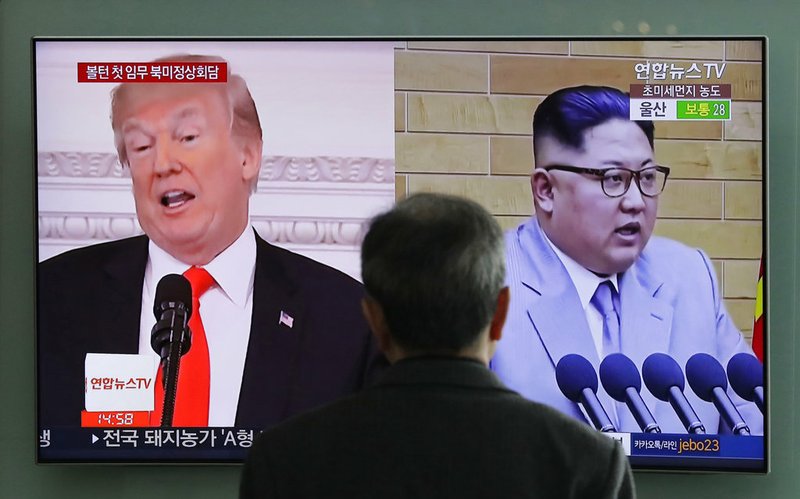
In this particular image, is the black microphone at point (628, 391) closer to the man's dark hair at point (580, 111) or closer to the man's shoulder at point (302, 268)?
the man's dark hair at point (580, 111)

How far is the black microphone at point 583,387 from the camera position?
3.16 m

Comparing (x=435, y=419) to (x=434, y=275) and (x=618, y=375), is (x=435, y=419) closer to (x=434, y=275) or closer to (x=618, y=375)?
(x=434, y=275)

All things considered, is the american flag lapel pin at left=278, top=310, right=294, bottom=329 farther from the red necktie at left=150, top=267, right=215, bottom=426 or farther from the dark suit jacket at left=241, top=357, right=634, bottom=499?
the dark suit jacket at left=241, top=357, right=634, bottom=499

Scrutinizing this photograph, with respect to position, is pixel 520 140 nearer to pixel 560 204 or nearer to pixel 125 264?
pixel 560 204

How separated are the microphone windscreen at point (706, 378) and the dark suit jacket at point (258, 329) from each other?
3.29 feet

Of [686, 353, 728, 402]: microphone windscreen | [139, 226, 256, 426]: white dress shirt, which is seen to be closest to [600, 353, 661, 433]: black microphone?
[686, 353, 728, 402]: microphone windscreen

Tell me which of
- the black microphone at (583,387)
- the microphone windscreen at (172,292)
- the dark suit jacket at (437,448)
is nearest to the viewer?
the dark suit jacket at (437,448)

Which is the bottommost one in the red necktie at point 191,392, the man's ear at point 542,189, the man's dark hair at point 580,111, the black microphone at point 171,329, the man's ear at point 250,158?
the red necktie at point 191,392

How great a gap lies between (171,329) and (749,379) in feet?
6.03

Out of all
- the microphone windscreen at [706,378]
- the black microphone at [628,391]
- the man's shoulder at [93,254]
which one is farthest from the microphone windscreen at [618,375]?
the man's shoulder at [93,254]

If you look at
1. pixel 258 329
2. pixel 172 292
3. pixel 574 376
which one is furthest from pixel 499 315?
pixel 172 292

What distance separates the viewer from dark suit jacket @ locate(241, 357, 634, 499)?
123 centimetres

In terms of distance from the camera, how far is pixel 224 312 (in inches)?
128

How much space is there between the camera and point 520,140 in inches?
128
